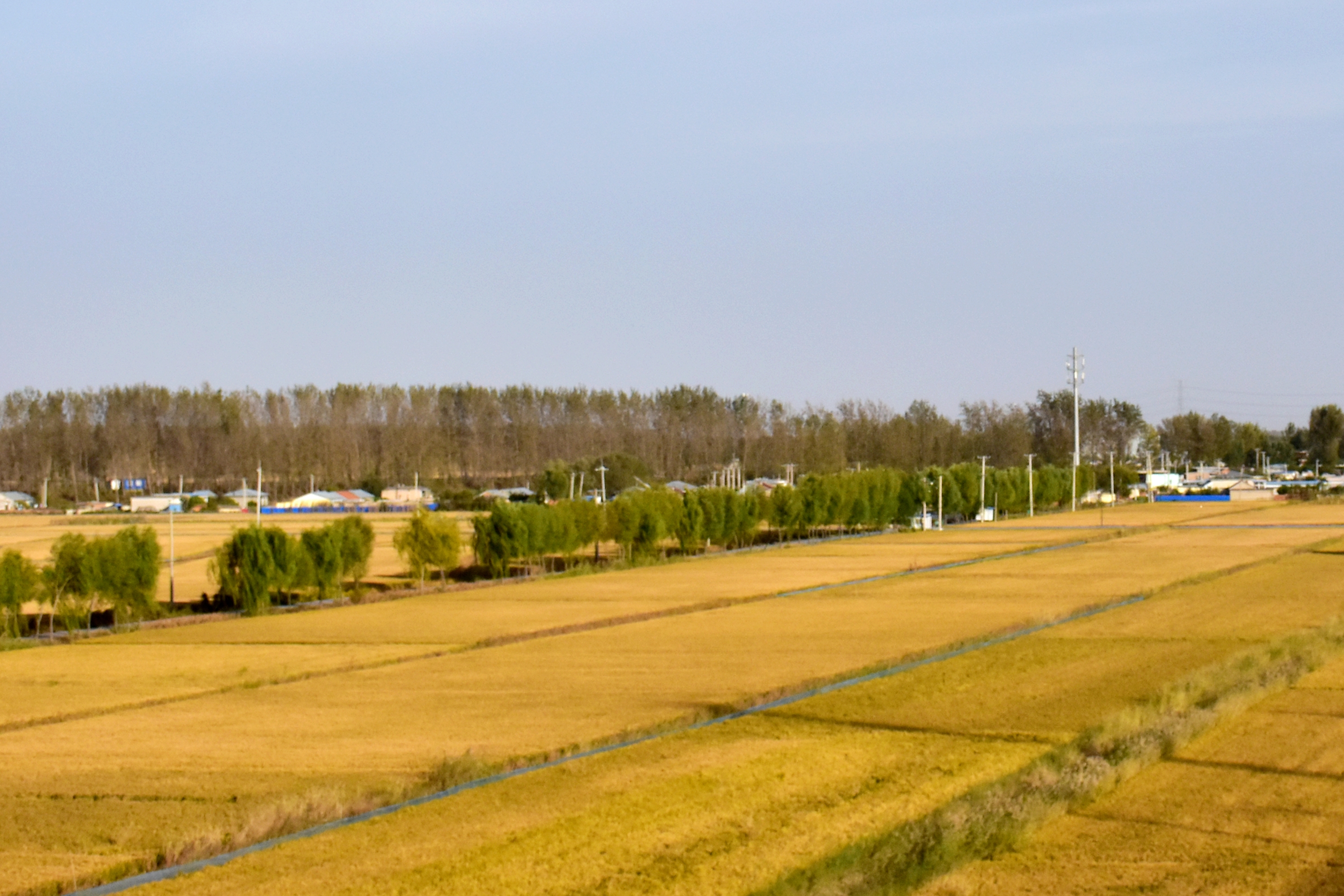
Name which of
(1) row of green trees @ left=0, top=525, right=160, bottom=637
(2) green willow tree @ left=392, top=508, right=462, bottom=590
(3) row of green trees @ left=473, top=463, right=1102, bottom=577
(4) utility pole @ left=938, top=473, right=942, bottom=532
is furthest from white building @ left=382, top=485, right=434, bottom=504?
(1) row of green trees @ left=0, top=525, right=160, bottom=637

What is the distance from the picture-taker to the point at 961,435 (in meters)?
166

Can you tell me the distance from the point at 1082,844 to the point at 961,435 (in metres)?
157

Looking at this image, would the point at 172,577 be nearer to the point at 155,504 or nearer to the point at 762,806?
the point at 762,806

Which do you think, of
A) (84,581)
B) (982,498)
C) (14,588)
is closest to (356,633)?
(84,581)

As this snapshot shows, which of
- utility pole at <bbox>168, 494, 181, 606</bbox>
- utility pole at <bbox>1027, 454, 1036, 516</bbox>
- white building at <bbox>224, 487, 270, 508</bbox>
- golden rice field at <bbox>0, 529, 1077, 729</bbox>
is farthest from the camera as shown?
white building at <bbox>224, 487, 270, 508</bbox>

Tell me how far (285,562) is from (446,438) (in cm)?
11144

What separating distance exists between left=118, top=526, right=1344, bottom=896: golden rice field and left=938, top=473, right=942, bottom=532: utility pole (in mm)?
64815

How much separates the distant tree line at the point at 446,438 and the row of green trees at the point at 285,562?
274 ft

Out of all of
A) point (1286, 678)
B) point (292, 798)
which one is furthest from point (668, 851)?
point (1286, 678)

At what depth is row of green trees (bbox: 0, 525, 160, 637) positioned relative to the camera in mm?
37125

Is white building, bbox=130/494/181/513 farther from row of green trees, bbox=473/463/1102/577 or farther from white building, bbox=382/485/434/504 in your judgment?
row of green trees, bbox=473/463/1102/577

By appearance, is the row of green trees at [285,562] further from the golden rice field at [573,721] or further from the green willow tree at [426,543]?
the golden rice field at [573,721]

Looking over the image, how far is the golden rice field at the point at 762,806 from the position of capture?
1170cm

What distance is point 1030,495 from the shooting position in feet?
341
